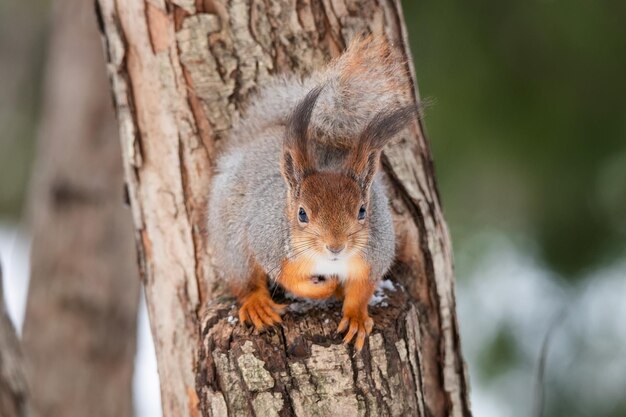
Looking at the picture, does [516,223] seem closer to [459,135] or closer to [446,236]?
[459,135]

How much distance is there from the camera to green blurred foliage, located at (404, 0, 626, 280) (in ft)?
8.96

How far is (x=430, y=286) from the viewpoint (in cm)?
199

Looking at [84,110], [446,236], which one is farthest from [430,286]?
[84,110]

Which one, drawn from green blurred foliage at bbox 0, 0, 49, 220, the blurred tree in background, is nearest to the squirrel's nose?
the blurred tree in background

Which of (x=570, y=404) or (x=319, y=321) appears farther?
(x=570, y=404)

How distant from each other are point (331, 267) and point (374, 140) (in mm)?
257

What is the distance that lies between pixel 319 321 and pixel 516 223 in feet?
4.25

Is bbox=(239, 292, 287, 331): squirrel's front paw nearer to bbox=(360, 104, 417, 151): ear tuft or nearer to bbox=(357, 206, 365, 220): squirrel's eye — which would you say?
bbox=(357, 206, 365, 220): squirrel's eye

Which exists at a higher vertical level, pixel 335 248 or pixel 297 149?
pixel 297 149

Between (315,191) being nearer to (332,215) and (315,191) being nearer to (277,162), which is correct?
(332,215)

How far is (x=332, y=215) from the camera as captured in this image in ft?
5.55

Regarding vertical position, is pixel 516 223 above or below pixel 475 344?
above

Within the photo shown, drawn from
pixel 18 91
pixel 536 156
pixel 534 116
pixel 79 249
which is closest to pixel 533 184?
pixel 536 156

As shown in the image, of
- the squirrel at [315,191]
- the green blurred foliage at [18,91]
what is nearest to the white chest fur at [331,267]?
the squirrel at [315,191]
